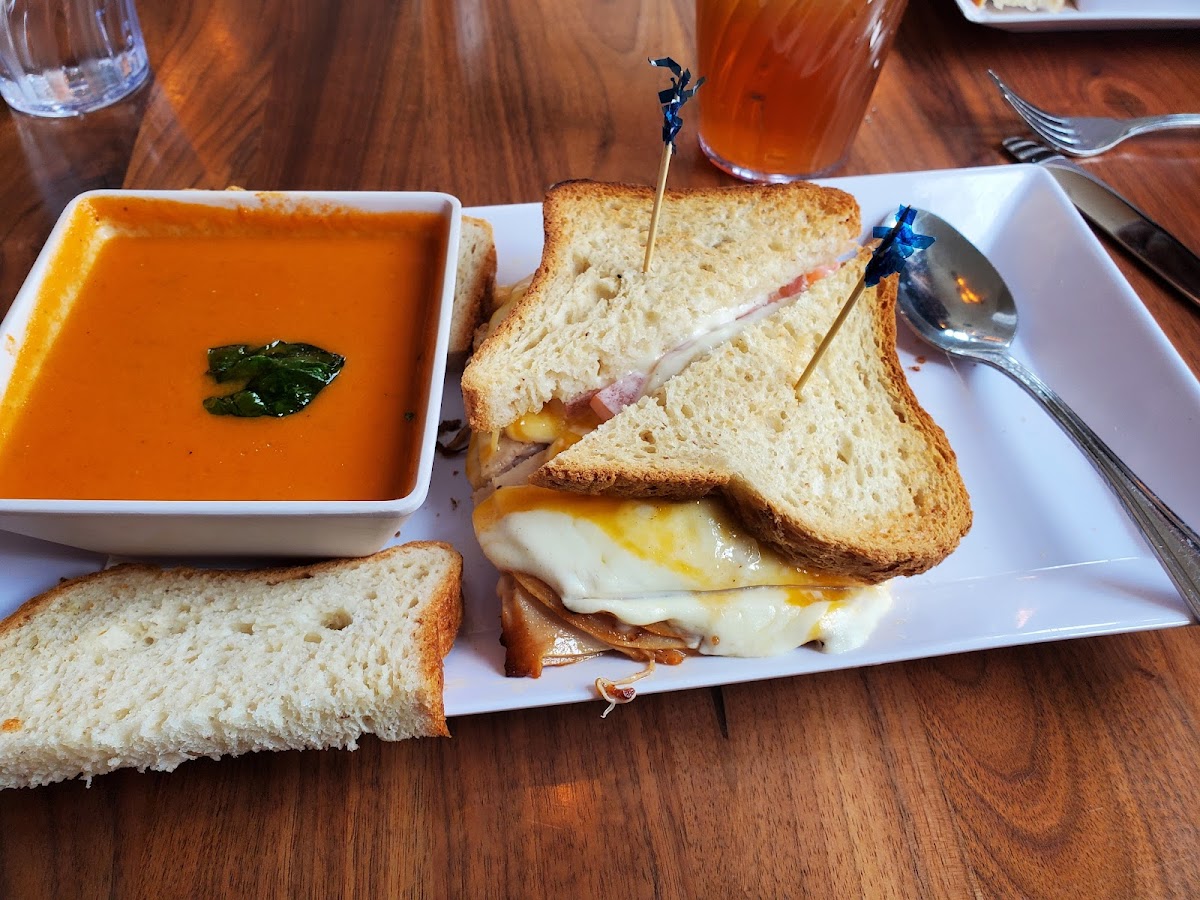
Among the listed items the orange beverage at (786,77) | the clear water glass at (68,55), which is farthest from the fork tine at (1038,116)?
the clear water glass at (68,55)

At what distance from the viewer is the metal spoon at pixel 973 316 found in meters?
1.58

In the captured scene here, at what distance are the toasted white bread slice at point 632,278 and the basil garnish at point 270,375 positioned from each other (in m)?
0.25

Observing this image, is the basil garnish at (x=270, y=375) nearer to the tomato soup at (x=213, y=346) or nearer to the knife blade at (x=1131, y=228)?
the tomato soup at (x=213, y=346)

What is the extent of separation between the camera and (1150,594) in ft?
4.53

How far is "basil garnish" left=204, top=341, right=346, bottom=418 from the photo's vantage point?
4.40 ft

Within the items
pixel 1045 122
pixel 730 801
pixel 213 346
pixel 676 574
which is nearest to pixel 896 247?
pixel 676 574

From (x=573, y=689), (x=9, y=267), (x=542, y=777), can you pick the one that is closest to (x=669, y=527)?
(x=573, y=689)

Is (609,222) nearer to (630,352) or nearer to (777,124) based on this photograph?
Answer: (630,352)

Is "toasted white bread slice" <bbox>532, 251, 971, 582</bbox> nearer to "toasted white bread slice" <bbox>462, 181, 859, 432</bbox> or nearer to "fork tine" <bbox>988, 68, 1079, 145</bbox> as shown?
"toasted white bread slice" <bbox>462, 181, 859, 432</bbox>

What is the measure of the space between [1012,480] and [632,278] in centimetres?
86

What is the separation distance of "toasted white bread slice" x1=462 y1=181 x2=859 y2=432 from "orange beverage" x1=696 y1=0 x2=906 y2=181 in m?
0.26

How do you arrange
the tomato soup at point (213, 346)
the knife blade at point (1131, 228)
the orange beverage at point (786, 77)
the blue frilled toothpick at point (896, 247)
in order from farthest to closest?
the knife blade at point (1131, 228)
the orange beverage at point (786, 77)
the tomato soup at point (213, 346)
the blue frilled toothpick at point (896, 247)

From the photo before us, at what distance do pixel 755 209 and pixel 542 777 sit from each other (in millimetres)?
1263

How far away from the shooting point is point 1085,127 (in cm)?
234
